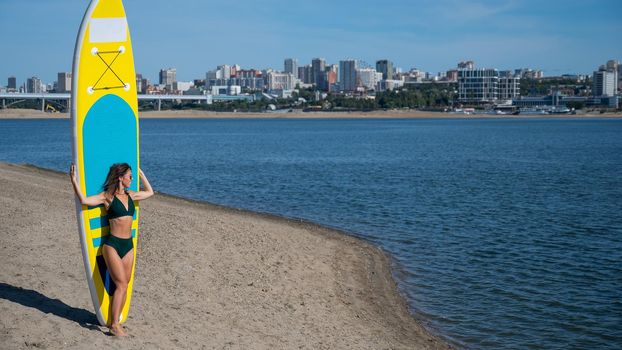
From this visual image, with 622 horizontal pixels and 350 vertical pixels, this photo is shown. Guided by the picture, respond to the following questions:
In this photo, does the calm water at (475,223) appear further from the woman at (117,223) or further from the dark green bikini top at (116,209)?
the dark green bikini top at (116,209)

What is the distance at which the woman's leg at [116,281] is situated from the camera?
8.79 metres

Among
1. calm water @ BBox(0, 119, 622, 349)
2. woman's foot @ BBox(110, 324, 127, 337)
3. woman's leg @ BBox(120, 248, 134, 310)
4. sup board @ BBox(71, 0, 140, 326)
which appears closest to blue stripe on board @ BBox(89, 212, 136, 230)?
sup board @ BBox(71, 0, 140, 326)

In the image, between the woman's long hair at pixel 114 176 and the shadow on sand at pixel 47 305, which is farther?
the shadow on sand at pixel 47 305

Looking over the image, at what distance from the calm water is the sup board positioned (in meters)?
5.68

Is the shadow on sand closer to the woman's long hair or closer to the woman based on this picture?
the woman

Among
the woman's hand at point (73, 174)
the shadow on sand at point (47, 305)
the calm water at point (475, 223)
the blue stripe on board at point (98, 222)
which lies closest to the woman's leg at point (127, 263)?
the blue stripe on board at point (98, 222)

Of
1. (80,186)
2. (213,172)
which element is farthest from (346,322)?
(213,172)

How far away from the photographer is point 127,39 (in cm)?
940

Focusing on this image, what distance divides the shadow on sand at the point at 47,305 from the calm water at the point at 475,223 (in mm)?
5566

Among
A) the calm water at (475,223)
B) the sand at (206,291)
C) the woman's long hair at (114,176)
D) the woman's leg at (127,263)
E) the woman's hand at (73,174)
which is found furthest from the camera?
the calm water at (475,223)

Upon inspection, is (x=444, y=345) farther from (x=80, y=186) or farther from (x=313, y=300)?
(x=80, y=186)

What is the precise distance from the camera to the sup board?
29.2ft

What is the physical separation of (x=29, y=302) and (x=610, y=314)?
372 inches

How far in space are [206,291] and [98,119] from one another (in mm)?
3605
